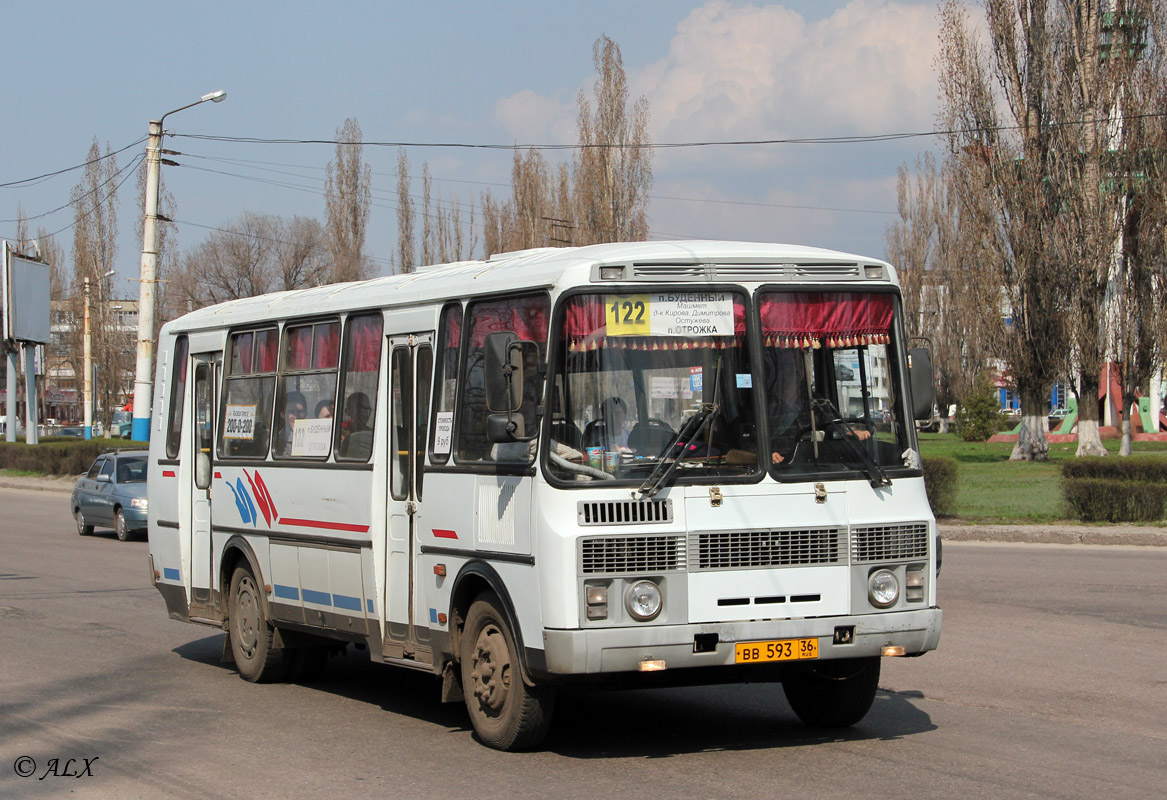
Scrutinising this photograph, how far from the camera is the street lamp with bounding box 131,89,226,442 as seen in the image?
32.3 m

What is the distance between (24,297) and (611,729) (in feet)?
177

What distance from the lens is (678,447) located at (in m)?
7.14

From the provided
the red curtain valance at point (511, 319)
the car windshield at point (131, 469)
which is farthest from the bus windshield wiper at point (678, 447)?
the car windshield at point (131, 469)

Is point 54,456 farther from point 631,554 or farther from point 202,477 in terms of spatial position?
point 631,554

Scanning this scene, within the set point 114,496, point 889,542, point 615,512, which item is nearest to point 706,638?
point 615,512

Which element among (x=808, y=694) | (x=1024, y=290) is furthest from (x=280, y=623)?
(x=1024, y=290)

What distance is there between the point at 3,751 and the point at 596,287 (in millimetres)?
4417

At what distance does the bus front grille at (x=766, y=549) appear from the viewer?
23.2 ft

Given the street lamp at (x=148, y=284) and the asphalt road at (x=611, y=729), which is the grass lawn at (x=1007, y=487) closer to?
the asphalt road at (x=611, y=729)

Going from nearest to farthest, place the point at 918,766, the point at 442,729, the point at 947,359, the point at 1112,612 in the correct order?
1. the point at 918,766
2. the point at 442,729
3. the point at 1112,612
4. the point at 947,359

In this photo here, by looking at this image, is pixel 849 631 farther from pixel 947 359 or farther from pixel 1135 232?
pixel 947 359

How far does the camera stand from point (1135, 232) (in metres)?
42.8

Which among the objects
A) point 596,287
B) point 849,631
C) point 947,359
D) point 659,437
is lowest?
point 849,631

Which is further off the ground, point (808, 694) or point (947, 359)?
point (947, 359)
